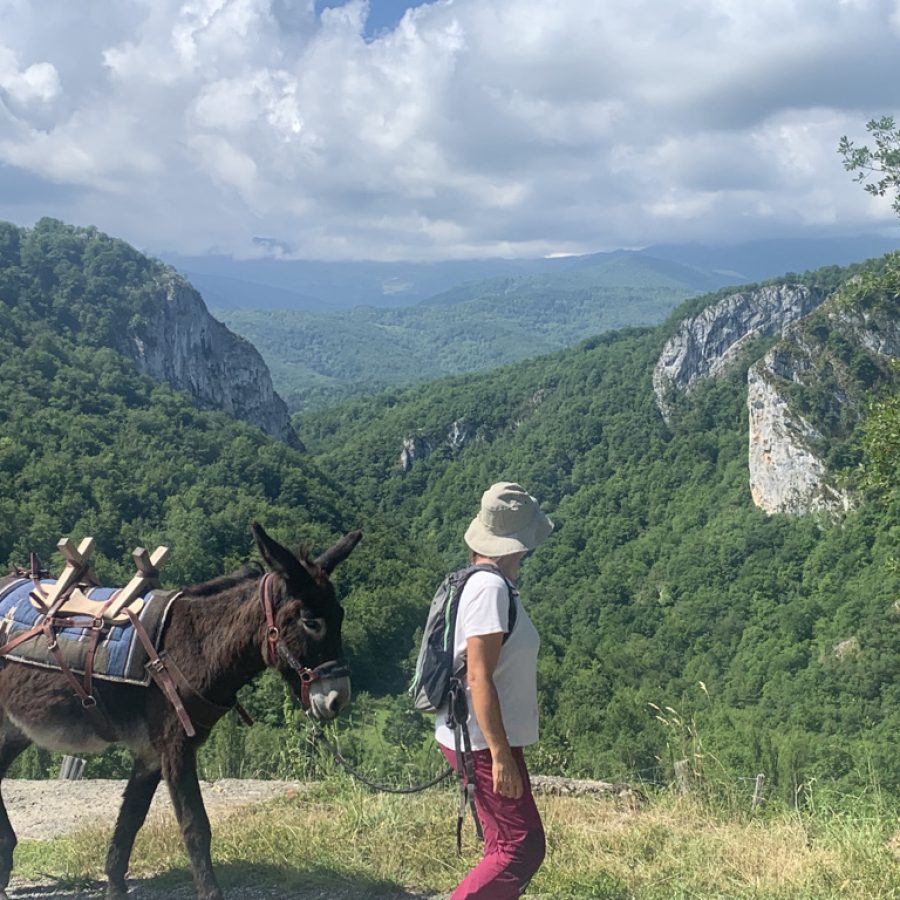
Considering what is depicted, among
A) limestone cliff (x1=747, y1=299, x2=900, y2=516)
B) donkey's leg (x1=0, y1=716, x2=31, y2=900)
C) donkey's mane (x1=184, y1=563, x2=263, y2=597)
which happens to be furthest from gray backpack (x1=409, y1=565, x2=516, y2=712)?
limestone cliff (x1=747, y1=299, x2=900, y2=516)

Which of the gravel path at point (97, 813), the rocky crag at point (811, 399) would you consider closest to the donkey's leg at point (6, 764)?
the gravel path at point (97, 813)

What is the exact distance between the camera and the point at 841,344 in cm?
8312

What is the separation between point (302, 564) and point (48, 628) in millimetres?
1598

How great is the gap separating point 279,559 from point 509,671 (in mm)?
1269

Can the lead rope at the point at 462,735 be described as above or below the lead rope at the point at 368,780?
above

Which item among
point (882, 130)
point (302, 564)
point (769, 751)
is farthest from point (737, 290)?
point (302, 564)

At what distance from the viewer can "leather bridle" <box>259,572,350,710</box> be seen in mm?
3877

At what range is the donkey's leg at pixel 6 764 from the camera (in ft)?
15.4

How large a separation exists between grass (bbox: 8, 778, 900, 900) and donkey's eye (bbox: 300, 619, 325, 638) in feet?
4.63

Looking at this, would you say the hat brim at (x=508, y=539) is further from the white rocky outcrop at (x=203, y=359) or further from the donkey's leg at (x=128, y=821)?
the white rocky outcrop at (x=203, y=359)

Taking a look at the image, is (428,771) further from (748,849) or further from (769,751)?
(769,751)

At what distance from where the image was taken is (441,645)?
3.34m

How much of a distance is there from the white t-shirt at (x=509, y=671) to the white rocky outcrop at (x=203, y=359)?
10964cm

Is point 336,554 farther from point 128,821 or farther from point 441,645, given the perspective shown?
point 128,821
